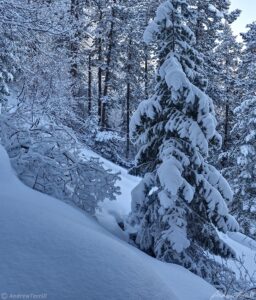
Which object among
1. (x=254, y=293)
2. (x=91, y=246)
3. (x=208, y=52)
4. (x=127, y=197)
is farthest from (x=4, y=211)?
(x=208, y=52)

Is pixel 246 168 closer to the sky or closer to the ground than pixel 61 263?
closer to the sky

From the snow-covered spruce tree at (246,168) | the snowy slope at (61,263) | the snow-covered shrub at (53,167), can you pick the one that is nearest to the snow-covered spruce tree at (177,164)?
the snow-covered shrub at (53,167)

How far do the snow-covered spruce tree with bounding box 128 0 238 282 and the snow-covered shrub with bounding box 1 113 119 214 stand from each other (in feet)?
3.07

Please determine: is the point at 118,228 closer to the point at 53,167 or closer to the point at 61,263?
the point at 53,167

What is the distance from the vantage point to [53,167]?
756 cm

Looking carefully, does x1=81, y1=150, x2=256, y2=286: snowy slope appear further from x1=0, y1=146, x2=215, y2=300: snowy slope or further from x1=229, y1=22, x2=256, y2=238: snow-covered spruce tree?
x1=229, y1=22, x2=256, y2=238: snow-covered spruce tree

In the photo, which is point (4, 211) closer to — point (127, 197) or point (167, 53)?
point (167, 53)

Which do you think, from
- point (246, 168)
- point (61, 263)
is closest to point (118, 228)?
point (61, 263)

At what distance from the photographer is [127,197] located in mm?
11781

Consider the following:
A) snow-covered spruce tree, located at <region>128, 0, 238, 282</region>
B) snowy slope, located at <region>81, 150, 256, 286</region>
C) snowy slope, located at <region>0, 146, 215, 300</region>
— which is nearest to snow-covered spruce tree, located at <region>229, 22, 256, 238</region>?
snowy slope, located at <region>81, 150, 256, 286</region>

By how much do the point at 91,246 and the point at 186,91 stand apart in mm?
4566

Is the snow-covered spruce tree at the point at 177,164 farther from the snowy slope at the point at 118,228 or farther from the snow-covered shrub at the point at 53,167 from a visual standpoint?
the snow-covered shrub at the point at 53,167

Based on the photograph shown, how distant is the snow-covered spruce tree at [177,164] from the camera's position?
772 centimetres

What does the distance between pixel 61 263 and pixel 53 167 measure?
164 inches
